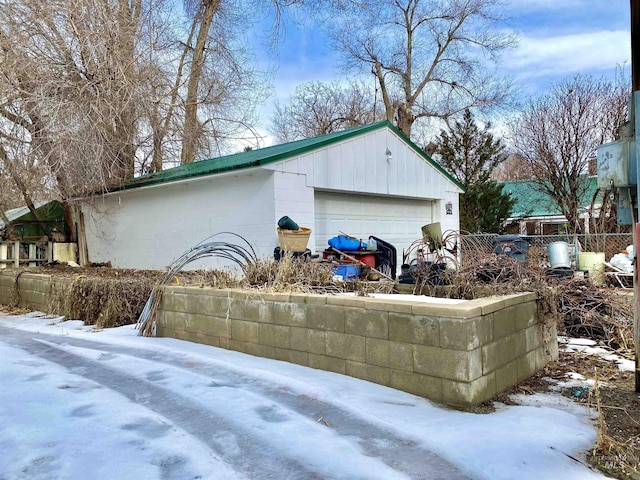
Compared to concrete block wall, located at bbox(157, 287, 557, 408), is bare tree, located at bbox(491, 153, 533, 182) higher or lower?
higher

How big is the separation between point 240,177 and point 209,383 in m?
5.93

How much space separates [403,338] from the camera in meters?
3.87

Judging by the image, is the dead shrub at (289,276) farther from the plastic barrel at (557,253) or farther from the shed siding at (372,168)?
the plastic barrel at (557,253)

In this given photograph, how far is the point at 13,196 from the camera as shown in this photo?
38.1 ft

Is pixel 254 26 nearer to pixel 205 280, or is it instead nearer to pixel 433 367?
pixel 205 280

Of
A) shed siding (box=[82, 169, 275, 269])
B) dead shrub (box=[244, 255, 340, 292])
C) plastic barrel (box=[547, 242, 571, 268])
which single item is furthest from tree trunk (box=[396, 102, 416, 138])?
dead shrub (box=[244, 255, 340, 292])

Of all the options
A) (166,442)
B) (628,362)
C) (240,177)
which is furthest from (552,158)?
(166,442)

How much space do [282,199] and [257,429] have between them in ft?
20.4

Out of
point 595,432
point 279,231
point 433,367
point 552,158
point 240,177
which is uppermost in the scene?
point 552,158

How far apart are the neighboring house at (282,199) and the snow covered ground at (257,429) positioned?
16.4 feet

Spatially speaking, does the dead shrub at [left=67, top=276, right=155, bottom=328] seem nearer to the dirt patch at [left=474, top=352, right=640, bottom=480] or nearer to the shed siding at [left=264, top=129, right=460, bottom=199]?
the shed siding at [left=264, top=129, right=460, bottom=199]

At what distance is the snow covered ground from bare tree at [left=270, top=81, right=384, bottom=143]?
2780 cm

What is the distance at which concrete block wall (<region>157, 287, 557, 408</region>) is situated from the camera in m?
3.59

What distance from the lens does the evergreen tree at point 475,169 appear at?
21422 millimetres
